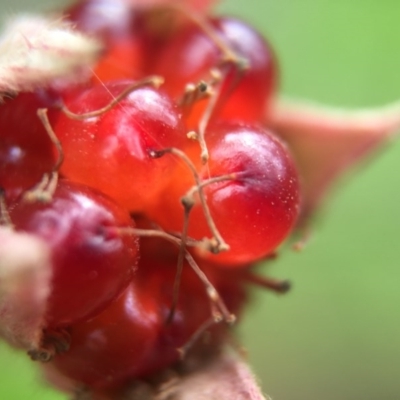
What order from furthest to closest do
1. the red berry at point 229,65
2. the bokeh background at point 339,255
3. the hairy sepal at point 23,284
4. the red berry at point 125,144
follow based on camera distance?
the bokeh background at point 339,255 → the red berry at point 229,65 → the red berry at point 125,144 → the hairy sepal at point 23,284

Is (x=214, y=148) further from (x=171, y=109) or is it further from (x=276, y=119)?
(x=276, y=119)

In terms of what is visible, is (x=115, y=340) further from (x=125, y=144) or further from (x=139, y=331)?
(x=125, y=144)

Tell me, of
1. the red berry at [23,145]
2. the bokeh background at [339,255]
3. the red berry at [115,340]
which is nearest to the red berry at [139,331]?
the red berry at [115,340]

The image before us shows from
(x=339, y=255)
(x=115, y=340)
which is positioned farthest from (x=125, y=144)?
(x=339, y=255)

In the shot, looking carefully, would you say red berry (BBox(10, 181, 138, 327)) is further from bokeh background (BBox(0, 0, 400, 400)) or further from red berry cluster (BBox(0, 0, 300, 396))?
bokeh background (BBox(0, 0, 400, 400))

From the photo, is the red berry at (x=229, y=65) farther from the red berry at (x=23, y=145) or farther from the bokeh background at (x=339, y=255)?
the bokeh background at (x=339, y=255)

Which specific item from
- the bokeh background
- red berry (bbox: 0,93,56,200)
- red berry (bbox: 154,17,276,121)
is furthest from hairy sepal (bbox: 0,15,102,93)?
the bokeh background

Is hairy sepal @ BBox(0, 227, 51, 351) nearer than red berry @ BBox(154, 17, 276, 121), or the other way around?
hairy sepal @ BBox(0, 227, 51, 351)
